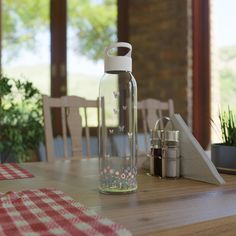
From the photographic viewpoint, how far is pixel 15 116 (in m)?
2.36

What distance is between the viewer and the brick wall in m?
3.16

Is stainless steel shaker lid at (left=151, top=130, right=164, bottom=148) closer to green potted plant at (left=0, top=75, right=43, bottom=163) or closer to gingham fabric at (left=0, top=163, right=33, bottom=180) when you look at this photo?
gingham fabric at (left=0, top=163, right=33, bottom=180)

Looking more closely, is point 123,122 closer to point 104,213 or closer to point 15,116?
point 104,213

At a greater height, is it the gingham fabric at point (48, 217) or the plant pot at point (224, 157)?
the plant pot at point (224, 157)

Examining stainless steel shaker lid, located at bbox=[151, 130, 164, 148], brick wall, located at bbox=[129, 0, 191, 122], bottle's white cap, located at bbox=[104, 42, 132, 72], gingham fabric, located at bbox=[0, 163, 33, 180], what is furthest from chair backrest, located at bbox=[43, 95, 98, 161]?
brick wall, located at bbox=[129, 0, 191, 122]

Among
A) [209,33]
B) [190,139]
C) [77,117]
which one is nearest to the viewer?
[190,139]

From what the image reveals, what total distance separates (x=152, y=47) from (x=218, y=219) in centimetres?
291

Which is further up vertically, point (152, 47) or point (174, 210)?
point (152, 47)

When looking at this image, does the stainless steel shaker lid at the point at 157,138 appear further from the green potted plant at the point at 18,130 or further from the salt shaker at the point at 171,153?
the green potted plant at the point at 18,130

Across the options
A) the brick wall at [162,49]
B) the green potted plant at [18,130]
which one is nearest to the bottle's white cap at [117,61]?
the green potted plant at [18,130]

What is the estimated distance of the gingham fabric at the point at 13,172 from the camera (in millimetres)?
1029

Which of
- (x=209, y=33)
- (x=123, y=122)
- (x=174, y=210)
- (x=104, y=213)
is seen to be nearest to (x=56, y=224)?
(x=104, y=213)

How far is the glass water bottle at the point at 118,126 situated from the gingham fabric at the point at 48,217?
0.46 feet

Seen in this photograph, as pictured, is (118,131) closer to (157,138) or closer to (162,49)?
(157,138)
